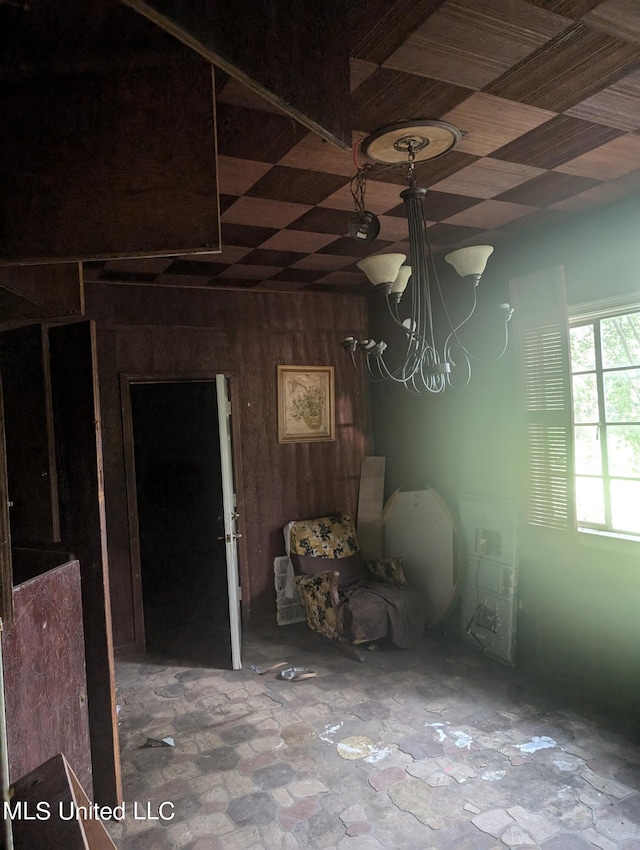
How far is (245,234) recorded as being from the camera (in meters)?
3.25

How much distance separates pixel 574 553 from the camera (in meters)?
3.33

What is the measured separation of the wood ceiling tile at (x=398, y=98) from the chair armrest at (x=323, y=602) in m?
2.91

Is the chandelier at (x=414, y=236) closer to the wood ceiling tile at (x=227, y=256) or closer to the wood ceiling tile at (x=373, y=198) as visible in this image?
the wood ceiling tile at (x=373, y=198)

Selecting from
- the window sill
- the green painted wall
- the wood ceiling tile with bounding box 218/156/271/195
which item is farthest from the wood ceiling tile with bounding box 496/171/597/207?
the window sill

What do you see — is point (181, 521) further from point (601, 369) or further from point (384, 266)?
point (601, 369)

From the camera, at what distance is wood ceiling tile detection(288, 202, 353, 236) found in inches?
116

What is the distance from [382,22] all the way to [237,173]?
3.43 ft

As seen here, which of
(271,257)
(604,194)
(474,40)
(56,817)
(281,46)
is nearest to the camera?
(281,46)

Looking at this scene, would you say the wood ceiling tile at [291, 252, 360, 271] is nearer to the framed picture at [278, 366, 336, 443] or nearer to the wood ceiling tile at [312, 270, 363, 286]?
the wood ceiling tile at [312, 270, 363, 286]

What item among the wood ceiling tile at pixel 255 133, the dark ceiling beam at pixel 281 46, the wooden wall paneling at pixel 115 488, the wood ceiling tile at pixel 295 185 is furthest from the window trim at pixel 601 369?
the wooden wall paneling at pixel 115 488

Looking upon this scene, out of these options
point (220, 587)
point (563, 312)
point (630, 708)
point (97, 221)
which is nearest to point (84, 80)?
point (97, 221)

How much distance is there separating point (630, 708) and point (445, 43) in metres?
3.17

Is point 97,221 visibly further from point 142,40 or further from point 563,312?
point 563,312

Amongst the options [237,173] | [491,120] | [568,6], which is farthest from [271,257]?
[568,6]
